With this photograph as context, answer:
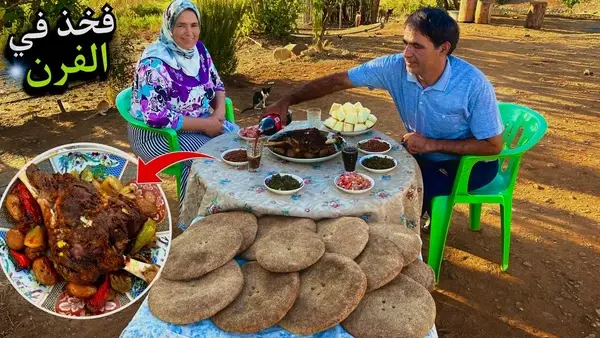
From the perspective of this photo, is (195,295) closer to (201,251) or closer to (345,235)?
(201,251)

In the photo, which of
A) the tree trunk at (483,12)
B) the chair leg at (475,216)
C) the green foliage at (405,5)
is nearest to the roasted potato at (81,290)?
the chair leg at (475,216)

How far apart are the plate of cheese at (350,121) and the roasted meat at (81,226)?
220 cm

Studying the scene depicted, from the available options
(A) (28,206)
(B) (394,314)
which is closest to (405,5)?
(B) (394,314)

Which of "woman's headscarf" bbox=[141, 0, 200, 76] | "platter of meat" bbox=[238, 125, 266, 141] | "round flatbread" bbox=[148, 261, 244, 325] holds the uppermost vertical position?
"woman's headscarf" bbox=[141, 0, 200, 76]

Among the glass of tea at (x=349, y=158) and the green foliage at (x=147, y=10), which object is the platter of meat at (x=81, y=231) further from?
the green foliage at (x=147, y=10)

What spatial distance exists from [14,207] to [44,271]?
0.19m

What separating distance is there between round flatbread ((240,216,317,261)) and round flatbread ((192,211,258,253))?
0.10ft

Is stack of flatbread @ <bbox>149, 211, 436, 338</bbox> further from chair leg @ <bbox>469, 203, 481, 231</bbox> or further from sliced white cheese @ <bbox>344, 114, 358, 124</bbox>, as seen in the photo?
chair leg @ <bbox>469, 203, 481, 231</bbox>

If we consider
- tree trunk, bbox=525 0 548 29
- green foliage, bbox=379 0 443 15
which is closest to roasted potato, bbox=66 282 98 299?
tree trunk, bbox=525 0 548 29

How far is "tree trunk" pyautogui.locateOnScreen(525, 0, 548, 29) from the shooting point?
12500 millimetres

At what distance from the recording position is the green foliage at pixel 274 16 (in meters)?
11.7

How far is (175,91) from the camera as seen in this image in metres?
3.62

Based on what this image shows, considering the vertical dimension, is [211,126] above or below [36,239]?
below

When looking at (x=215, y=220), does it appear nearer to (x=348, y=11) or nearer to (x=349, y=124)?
(x=349, y=124)
